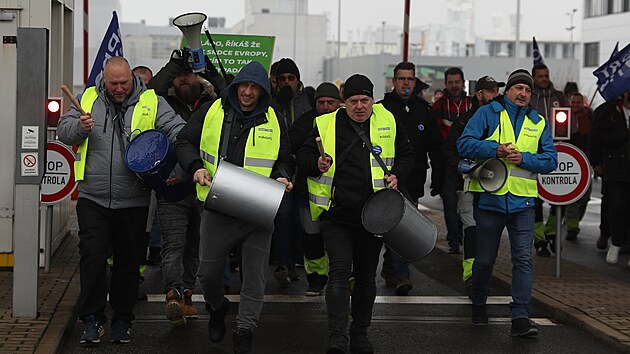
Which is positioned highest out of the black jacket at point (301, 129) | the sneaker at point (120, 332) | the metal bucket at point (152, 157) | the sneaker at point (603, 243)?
the black jacket at point (301, 129)

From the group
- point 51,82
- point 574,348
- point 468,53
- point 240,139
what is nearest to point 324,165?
point 240,139

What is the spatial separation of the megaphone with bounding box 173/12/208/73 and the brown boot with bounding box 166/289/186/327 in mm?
1890

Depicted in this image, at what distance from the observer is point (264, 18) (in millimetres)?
100125

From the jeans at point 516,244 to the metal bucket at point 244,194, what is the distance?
6.96 ft

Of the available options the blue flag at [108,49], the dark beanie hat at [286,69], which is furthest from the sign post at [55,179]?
the dark beanie hat at [286,69]

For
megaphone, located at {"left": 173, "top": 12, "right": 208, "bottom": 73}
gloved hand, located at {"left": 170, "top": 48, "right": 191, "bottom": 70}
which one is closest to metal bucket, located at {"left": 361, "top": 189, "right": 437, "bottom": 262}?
gloved hand, located at {"left": 170, "top": 48, "right": 191, "bottom": 70}

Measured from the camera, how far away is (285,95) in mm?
10812

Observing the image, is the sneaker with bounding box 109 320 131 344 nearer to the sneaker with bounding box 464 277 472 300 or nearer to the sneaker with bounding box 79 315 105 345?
the sneaker with bounding box 79 315 105 345

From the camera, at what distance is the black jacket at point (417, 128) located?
33.6 feet

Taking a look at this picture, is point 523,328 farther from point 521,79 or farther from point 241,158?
point 241,158

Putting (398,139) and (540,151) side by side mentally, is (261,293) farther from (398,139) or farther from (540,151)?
(540,151)

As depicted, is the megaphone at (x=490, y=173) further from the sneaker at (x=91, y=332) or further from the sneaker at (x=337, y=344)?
the sneaker at (x=91, y=332)

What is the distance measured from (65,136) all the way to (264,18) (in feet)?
308

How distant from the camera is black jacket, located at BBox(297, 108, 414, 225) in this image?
735 cm
